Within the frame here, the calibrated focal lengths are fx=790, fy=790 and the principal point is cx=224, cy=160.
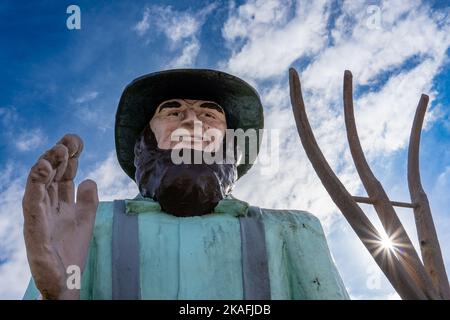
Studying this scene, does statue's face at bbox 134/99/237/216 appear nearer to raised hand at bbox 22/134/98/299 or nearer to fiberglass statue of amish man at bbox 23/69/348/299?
fiberglass statue of amish man at bbox 23/69/348/299

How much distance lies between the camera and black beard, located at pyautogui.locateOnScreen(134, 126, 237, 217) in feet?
14.8

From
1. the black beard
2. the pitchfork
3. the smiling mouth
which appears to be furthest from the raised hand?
the pitchfork

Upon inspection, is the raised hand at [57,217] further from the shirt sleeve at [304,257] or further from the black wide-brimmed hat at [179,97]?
the black wide-brimmed hat at [179,97]

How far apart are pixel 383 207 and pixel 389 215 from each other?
6 centimetres

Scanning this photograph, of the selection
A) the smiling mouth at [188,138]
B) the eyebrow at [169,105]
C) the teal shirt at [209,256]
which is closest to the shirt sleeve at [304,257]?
the teal shirt at [209,256]

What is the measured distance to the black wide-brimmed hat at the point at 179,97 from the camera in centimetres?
507

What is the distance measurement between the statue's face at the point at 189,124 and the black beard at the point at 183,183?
82 mm

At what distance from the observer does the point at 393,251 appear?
3783 mm

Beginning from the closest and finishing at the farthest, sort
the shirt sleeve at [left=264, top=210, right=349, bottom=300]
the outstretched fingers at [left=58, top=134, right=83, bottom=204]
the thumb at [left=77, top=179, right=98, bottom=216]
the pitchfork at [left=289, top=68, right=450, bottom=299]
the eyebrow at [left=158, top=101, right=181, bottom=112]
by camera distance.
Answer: the pitchfork at [left=289, top=68, right=450, bottom=299]
the outstretched fingers at [left=58, top=134, right=83, bottom=204]
the thumb at [left=77, top=179, right=98, bottom=216]
the shirt sleeve at [left=264, top=210, right=349, bottom=300]
the eyebrow at [left=158, top=101, right=181, bottom=112]

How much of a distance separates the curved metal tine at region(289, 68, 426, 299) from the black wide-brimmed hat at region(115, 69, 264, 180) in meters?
0.84

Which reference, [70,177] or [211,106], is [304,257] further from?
[70,177]

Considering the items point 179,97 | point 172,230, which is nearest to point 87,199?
point 172,230

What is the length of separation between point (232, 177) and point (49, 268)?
1626mm
